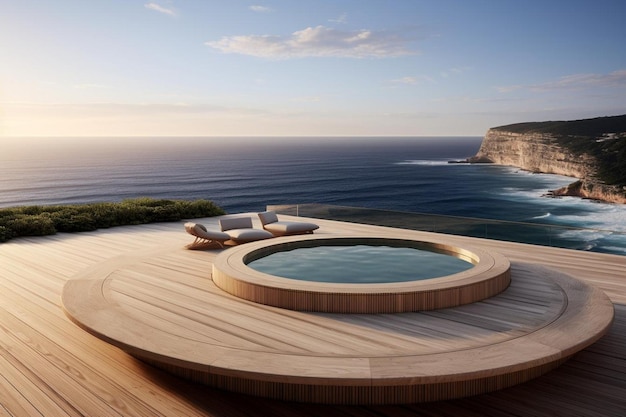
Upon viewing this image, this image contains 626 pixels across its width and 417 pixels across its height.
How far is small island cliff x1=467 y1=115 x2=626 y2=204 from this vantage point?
59.0 metres

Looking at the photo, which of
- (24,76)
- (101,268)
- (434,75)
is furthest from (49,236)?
(434,75)

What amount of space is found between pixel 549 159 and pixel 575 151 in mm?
7264

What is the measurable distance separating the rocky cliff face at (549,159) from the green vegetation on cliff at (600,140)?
598 mm

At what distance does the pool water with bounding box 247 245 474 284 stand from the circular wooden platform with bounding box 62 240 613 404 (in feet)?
2.93

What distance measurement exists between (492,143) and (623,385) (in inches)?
3962

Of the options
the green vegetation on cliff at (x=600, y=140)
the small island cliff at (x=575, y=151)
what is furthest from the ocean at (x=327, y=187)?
the green vegetation on cliff at (x=600, y=140)

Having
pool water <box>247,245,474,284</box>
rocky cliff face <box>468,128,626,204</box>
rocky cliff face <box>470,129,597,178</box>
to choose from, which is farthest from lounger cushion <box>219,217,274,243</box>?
rocky cliff face <box>470,129,597,178</box>

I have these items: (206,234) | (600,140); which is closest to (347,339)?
(206,234)

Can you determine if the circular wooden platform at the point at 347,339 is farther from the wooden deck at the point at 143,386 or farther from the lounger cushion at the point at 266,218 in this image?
the lounger cushion at the point at 266,218

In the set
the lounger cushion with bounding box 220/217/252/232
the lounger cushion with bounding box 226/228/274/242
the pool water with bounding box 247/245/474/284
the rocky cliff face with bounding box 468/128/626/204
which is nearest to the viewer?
the pool water with bounding box 247/245/474/284

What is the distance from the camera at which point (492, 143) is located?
97812mm

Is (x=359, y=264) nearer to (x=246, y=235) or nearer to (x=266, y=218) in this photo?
(x=246, y=235)

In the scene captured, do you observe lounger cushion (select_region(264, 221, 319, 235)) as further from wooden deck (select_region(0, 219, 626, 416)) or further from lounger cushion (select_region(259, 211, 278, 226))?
wooden deck (select_region(0, 219, 626, 416))

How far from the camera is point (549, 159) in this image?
77125mm
